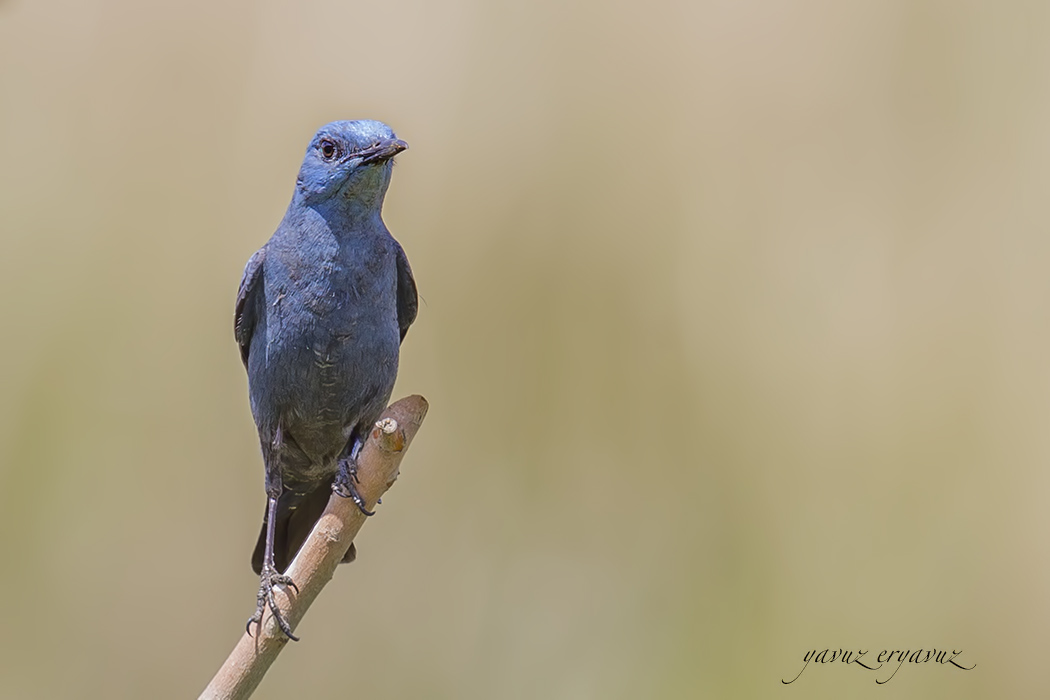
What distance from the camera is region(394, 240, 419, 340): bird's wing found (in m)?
4.78

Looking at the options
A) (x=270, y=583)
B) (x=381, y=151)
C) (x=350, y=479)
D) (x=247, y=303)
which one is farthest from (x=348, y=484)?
(x=381, y=151)

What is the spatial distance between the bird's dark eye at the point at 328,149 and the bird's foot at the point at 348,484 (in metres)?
1.18

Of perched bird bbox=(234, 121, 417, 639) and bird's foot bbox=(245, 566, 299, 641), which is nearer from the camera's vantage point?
bird's foot bbox=(245, 566, 299, 641)

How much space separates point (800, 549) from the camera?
546 centimetres

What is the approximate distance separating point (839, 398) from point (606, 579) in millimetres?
1411

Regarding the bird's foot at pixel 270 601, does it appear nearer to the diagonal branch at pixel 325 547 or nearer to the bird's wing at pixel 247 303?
the diagonal branch at pixel 325 547

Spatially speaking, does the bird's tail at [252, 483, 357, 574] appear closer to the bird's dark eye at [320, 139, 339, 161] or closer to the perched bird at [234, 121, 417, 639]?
the perched bird at [234, 121, 417, 639]

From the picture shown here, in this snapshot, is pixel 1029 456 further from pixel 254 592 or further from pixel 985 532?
pixel 254 592

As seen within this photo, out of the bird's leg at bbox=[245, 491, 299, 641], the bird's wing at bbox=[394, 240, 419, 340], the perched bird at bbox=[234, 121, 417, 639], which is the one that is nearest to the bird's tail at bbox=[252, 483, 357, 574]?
the bird's leg at bbox=[245, 491, 299, 641]

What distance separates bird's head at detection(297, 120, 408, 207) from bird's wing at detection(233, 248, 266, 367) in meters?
0.36

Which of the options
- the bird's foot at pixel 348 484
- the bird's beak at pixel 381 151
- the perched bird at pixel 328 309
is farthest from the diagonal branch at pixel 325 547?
the bird's beak at pixel 381 151

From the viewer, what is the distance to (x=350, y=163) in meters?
4.35

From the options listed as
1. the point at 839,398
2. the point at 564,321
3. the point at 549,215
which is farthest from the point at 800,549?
the point at 549,215

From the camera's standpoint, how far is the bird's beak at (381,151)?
4.22 metres
